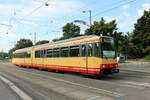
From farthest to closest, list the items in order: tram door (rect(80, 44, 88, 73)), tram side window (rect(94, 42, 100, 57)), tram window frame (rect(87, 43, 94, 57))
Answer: tram door (rect(80, 44, 88, 73)), tram window frame (rect(87, 43, 94, 57)), tram side window (rect(94, 42, 100, 57))

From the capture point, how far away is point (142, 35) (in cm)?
8738

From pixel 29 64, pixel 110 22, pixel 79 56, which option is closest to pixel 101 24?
pixel 110 22

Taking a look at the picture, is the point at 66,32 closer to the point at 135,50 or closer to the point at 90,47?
the point at 135,50

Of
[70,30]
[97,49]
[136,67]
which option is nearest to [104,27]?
[70,30]

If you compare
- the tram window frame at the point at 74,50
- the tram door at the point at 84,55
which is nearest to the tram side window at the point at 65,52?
the tram window frame at the point at 74,50

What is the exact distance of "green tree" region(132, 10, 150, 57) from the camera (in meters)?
86.0

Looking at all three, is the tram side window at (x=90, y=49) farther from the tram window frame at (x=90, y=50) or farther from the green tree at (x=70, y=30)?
the green tree at (x=70, y=30)

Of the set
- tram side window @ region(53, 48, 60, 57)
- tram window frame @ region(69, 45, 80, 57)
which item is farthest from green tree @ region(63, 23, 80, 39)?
tram window frame @ region(69, 45, 80, 57)

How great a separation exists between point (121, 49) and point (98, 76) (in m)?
62.1

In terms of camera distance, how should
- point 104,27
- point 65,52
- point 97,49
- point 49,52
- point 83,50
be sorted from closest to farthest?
1. point 97,49
2. point 83,50
3. point 65,52
4. point 49,52
5. point 104,27

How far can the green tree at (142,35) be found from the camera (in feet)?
282

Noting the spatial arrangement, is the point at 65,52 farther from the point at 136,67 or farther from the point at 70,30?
the point at 70,30

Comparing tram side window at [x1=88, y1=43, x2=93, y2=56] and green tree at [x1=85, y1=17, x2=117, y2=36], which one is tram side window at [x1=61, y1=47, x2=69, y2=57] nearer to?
tram side window at [x1=88, y1=43, x2=93, y2=56]

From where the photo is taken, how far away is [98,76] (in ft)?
86.3
